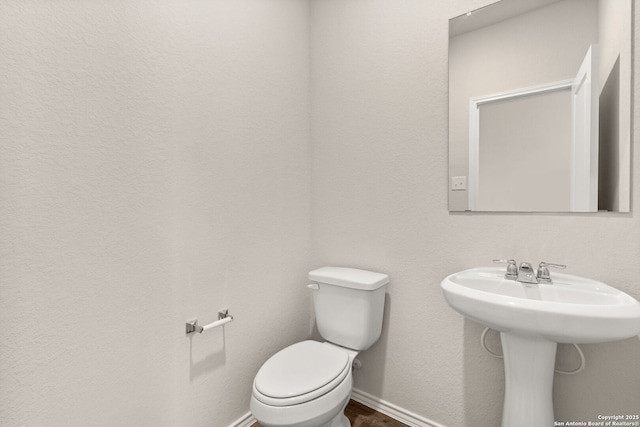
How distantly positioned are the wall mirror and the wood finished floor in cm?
114

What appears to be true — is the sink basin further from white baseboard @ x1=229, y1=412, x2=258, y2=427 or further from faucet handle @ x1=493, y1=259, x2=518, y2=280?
white baseboard @ x1=229, y1=412, x2=258, y2=427

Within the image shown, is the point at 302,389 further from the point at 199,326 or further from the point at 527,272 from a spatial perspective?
the point at 527,272

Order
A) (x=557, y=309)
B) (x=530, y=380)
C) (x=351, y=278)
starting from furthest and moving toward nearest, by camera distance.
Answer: (x=351, y=278)
(x=530, y=380)
(x=557, y=309)

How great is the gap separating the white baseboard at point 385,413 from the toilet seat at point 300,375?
0.45m

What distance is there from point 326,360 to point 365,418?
0.54 m

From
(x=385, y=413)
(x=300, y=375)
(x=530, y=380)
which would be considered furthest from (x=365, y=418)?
(x=530, y=380)

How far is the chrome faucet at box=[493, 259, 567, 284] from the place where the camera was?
3.85 feet

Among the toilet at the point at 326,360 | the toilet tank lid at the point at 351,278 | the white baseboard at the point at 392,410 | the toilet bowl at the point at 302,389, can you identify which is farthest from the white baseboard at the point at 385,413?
the toilet tank lid at the point at 351,278

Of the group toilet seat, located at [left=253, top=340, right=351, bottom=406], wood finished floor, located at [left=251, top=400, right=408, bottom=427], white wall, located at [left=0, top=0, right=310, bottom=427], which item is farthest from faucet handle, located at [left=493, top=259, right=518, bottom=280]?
white wall, located at [left=0, top=0, right=310, bottom=427]

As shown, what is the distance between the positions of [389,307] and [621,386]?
2.97ft

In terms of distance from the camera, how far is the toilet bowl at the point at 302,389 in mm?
1142

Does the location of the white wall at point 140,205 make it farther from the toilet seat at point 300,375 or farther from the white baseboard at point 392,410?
the white baseboard at point 392,410

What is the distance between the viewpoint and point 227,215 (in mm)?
1469

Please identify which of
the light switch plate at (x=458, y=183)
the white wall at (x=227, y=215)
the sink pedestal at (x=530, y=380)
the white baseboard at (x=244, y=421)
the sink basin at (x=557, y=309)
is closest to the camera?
the sink basin at (x=557, y=309)
